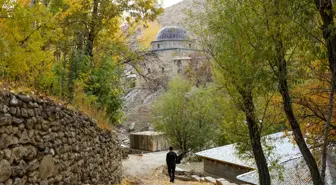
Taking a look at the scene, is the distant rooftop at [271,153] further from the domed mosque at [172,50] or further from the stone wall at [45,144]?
the domed mosque at [172,50]

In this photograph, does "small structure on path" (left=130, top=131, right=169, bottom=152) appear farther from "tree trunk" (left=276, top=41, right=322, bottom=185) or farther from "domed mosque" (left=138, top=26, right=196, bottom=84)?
"tree trunk" (left=276, top=41, right=322, bottom=185)

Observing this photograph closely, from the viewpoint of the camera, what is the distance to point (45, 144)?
4680 millimetres

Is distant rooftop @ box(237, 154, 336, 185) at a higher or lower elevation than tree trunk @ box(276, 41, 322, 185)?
lower

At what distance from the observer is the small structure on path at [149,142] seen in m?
26.5

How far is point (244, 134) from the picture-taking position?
35.7ft

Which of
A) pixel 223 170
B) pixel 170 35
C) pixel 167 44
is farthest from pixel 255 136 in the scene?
pixel 170 35

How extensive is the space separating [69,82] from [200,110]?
52.8 feet

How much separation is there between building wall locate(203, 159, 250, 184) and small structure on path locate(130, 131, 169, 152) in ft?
29.7

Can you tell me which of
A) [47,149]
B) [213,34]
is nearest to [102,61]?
[213,34]

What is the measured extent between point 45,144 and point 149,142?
22204mm

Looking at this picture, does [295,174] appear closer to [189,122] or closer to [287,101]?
[287,101]

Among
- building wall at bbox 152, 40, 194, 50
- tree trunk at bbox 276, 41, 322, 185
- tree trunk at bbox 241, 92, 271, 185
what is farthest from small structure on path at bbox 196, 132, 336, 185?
building wall at bbox 152, 40, 194, 50

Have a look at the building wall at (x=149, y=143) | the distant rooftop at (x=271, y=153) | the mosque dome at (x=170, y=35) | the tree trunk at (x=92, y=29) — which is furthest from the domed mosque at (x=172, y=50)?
the tree trunk at (x=92, y=29)

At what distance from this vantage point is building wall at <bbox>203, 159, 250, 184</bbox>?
48.8 ft
